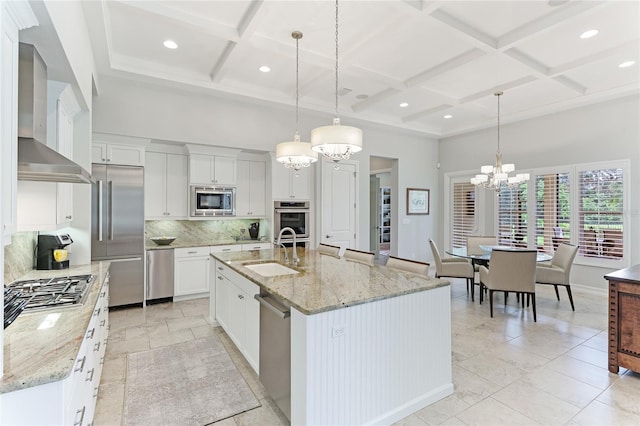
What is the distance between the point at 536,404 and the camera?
7.66ft

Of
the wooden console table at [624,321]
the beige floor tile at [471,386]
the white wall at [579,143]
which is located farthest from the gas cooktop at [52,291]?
the white wall at [579,143]

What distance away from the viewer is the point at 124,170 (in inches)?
175

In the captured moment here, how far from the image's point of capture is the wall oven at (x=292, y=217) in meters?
5.52

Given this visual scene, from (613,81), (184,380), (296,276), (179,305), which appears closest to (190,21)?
(296,276)

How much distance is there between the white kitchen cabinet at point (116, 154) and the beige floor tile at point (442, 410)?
451 centimetres

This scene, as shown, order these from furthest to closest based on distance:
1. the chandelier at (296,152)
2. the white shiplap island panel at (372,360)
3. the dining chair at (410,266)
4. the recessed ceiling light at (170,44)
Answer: the recessed ceiling light at (170,44)
the chandelier at (296,152)
the dining chair at (410,266)
the white shiplap island panel at (372,360)

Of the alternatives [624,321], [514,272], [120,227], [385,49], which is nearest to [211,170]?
[120,227]

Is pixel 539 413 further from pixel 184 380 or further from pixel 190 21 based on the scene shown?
pixel 190 21

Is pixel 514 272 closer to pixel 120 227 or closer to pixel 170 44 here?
pixel 170 44

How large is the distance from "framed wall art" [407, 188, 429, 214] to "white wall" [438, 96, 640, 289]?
1.14 m

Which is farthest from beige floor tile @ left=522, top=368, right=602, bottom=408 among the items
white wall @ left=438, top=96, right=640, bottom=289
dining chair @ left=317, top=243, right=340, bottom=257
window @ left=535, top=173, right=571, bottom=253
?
window @ left=535, top=173, right=571, bottom=253

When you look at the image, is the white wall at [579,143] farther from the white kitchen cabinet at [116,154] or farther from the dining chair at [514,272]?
the white kitchen cabinet at [116,154]

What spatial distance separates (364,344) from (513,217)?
5.58 meters

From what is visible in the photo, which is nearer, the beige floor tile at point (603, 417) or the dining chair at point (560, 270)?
the beige floor tile at point (603, 417)
